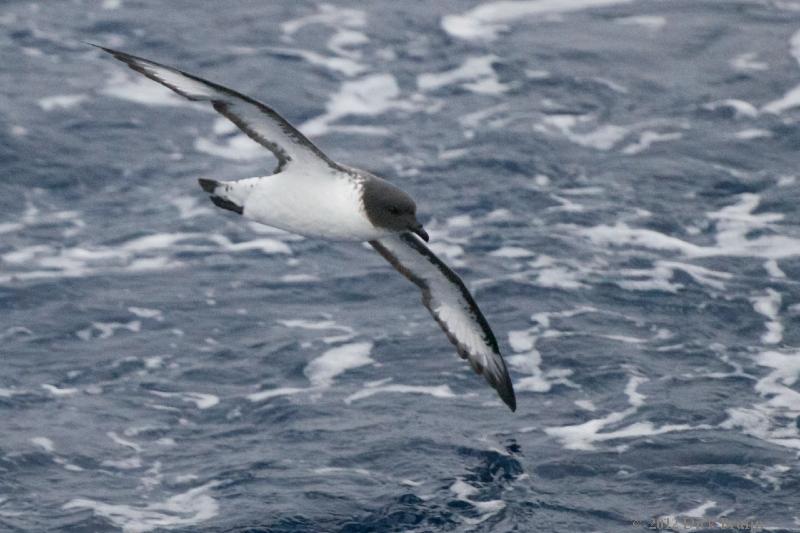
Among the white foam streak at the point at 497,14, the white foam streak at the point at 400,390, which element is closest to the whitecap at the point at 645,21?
the white foam streak at the point at 497,14

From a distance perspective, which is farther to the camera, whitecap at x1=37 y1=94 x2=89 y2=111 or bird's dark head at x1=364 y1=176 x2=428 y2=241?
whitecap at x1=37 y1=94 x2=89 y2=111

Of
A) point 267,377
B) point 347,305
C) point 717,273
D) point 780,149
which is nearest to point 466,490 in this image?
point 267,377

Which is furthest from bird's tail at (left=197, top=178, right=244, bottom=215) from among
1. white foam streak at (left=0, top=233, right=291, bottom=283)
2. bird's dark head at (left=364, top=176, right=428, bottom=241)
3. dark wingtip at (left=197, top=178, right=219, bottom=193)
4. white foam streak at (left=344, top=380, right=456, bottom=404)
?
white foam streak at (left=0, top=233, right=291, bottom=283)

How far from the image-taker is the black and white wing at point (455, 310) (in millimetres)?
16422

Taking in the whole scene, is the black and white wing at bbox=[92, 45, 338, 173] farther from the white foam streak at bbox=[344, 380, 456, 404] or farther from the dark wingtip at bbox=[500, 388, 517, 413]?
the white foam streak at bbox=[344, 380, 456, 404]

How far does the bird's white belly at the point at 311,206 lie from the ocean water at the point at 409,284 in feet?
9.44

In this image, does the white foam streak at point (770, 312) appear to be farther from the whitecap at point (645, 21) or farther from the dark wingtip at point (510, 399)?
the whitecap at point (645, 21)

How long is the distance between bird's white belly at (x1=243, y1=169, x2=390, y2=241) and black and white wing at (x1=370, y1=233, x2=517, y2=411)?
153 cm

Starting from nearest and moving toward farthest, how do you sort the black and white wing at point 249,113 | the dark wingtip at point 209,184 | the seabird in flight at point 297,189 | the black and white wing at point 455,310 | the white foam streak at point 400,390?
the black and white wing at point 249,113 < the seabird in flight at point 297,189 < the dark wingtip at point 209,184 < the black and white wing at point 455,310 < the white foam streak at point 400,390

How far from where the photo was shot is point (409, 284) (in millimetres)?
20562

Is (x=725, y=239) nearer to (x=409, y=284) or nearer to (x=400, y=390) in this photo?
(x=409, y=284)

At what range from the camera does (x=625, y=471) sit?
16.3 m

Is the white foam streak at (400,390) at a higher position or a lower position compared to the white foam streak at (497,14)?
lower

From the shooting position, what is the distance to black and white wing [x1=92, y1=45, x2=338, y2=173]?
13969 mm
